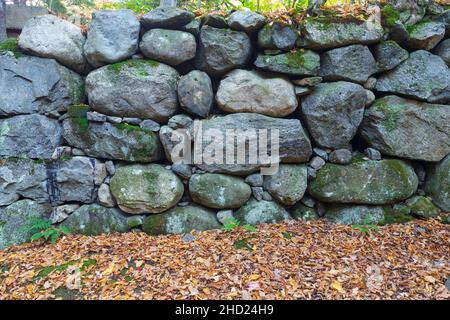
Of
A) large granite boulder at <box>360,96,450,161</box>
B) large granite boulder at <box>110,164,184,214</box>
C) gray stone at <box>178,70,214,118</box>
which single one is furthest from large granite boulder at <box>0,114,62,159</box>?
large granite boulder at <box>360,96,450,161</box>

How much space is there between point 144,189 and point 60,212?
138 centimetres

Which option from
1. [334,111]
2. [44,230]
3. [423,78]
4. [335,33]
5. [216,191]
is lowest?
[44,230]

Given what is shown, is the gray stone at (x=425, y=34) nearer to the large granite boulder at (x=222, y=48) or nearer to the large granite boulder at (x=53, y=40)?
the large granite boulder at (x=222, y=48)

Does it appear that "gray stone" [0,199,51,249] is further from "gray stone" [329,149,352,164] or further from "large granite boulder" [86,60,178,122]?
"gray stone" [329,149,352,164]

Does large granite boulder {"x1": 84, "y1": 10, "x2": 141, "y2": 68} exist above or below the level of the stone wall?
above

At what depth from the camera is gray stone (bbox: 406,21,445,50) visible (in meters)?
4.54

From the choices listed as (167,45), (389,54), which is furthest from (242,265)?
(389,54)

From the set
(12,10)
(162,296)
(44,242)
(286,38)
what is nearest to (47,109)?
(44,242)

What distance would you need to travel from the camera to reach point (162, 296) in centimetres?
300

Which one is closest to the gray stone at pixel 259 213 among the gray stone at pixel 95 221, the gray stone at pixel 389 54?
the gray stone at pixel 95 221

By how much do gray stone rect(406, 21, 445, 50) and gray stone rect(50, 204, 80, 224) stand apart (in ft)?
20.4

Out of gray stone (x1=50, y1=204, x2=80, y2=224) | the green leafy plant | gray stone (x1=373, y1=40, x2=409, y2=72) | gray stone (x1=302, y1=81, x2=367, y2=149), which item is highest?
gray stone (x1=373, y1=40, x2=409, y2=72)

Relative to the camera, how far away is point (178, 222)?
4.36 metres

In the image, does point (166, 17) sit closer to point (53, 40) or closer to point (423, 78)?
point (53, 40)
